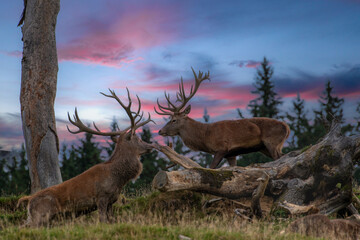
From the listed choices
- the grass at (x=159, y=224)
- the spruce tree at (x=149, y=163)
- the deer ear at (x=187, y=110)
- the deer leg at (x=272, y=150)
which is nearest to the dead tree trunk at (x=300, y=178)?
the grass at (x=159, y=224)

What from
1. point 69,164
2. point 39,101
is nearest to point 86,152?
point 69,164

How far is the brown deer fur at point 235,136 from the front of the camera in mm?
11195

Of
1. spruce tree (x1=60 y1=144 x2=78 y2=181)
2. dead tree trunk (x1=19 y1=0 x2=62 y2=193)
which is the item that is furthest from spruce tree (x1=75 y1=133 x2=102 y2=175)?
dead tree trunk (x1=19 y1=0 x2=62 y2=193)

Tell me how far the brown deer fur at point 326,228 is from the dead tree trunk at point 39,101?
6.76m

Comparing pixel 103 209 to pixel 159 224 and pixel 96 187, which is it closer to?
pixel 96 187

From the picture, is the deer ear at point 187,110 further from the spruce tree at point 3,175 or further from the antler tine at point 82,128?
the spruce tree at point 3,175

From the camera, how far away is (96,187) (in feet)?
24.5

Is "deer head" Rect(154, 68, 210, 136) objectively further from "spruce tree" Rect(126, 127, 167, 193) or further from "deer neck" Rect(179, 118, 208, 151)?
"spruce tree" Rect(126, 127, 167, 193)

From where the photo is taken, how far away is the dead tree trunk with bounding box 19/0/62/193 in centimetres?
1104

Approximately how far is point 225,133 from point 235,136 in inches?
11.7

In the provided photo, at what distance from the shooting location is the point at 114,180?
25.2 ft

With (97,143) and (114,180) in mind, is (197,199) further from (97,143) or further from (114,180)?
(97,143)

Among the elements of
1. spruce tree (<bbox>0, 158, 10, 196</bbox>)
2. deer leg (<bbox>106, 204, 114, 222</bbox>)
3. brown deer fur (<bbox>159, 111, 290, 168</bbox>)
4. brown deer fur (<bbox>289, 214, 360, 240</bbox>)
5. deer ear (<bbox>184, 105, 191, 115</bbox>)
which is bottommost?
spruce tree (<bbox>0, 158, 10, 196</bbox>)

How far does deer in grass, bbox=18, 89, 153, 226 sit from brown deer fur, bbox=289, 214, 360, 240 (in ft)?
10.5
